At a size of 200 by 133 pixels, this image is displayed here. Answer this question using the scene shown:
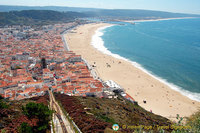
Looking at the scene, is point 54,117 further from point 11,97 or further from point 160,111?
point 160,111

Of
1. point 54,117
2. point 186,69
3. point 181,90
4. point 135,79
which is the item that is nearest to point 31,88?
point 54,117

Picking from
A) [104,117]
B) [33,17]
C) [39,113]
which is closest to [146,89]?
[104,117]

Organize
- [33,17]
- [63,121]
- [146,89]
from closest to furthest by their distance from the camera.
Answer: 1. [63,121]
2. [146,89]
3. [33,17]

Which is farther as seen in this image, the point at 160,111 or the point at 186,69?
the point at 186,69

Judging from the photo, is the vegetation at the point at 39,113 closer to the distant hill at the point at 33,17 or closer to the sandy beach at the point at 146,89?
the sandy beach at the point at 146,89

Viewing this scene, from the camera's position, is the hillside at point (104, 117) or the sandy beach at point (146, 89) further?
the sandy beach at point (146, 89)

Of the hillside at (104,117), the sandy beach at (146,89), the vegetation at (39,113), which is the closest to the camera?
the vegetation at (39,113)

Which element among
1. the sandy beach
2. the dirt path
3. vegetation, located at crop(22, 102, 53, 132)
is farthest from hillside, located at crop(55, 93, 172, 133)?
the sandy beach

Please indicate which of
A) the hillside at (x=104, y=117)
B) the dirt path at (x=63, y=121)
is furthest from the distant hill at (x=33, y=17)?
the dirt path at (x=63, y=121)

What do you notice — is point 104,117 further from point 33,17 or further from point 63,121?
point 33,17

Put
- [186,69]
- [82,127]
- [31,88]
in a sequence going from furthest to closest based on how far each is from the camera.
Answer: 1. [186,69]
2. [31,88]
3. [82,127]

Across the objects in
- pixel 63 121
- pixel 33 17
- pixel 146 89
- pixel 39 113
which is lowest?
pixel 146 89
